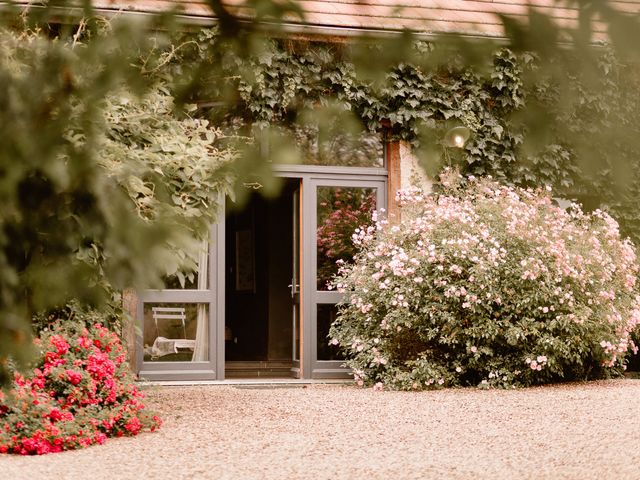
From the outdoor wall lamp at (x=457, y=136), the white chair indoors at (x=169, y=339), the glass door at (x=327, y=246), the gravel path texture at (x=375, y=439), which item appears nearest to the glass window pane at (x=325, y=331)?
the glass door at (x=327, y=246)

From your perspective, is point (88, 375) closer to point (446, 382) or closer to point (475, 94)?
point (446, 382)

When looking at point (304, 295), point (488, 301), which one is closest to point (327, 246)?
point (304, 295)

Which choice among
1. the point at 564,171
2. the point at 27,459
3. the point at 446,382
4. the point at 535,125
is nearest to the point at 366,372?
the point at 446,382

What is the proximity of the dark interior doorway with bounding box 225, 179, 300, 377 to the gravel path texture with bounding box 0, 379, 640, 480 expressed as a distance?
14.7ft

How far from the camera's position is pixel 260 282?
13.1 meters

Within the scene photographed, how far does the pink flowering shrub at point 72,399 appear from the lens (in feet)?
16.5

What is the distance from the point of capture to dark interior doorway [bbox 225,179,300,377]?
12.2m

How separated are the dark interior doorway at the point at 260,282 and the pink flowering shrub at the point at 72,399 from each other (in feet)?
18.4

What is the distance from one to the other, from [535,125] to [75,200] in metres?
0.86

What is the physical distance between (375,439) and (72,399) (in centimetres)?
188

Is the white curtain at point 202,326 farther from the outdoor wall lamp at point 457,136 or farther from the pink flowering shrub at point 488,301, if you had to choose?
the outdoor wall lamp at point 457,136

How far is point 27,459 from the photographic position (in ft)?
15.8

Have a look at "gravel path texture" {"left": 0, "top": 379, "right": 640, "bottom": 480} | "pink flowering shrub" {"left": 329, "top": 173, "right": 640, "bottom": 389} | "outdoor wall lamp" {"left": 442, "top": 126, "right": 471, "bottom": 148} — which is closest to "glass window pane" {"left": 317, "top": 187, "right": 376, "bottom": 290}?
"pink flowering shrub" {"left": 329, "top": 173, "right": 640, "bottom": 389}

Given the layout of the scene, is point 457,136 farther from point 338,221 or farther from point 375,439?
point 375,439
